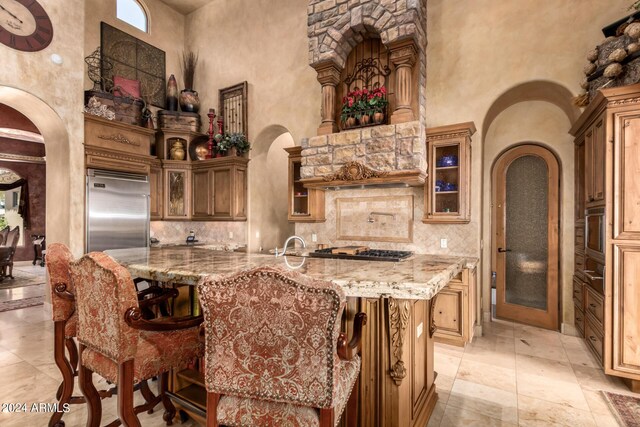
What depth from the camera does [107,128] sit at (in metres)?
4.77

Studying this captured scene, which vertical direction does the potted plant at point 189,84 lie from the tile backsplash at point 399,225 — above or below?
above

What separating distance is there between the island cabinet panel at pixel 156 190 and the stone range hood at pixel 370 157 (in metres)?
3.04

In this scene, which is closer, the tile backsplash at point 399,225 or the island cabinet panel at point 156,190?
the tile backsplash at point 399,225

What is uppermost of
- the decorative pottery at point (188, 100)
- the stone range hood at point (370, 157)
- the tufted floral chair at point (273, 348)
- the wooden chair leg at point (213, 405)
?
the decorative pottery at point (188, 100)

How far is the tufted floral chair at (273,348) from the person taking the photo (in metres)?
A: 1.11

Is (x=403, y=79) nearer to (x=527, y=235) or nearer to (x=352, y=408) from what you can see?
(x=527, y=235)

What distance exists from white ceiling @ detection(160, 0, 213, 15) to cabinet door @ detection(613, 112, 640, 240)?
682 centimetres

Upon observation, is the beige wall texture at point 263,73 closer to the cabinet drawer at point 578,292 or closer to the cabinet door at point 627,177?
the cabinet door at point 627,177

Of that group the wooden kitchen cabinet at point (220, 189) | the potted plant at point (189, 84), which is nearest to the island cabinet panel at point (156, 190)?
the wooden kitchen cabinet at point (220, 189)

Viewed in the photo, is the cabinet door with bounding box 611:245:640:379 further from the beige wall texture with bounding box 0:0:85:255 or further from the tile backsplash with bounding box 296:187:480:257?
the beige wall texture with bounding box 0:0:85:255

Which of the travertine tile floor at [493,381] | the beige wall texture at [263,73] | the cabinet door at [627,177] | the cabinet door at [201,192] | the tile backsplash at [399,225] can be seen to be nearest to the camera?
the travertine tile floor at [493,381]

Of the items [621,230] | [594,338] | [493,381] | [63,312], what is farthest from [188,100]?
[594,338]

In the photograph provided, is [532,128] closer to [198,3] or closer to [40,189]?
[198,3]

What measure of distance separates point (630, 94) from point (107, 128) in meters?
5.99
